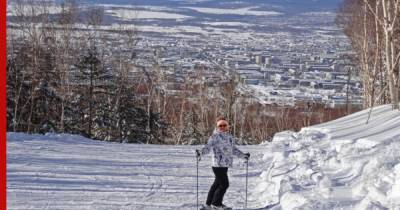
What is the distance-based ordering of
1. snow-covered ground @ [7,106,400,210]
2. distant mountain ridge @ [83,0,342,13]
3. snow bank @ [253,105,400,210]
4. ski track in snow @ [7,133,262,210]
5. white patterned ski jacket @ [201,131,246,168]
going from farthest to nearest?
1. distant mountain ridge @ [83,0,342,13]
2. ski track in snow @ [7,133,262,210]
3. snow-covered ground @ [7,106,400,210]
4. white patterned ski jacket @ [201,131,246,168]
5. snow bank @ [253,105,400,210]

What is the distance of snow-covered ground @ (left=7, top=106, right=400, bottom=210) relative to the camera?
9031 mm

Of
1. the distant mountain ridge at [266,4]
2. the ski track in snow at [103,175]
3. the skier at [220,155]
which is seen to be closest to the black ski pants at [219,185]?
the skier at [220,155]

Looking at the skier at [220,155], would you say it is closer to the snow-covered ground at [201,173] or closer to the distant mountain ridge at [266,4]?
the snow-covered ground at [201,173]

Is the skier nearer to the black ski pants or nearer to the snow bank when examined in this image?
the black ski pants

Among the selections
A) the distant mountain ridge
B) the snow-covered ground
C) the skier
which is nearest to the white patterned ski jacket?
the skier

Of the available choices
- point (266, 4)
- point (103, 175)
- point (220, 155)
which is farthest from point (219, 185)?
point (266, 4)

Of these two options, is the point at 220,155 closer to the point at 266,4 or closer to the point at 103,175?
the point at 103,175

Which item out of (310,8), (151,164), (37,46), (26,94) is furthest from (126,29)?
(310,8)

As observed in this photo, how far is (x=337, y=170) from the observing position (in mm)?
10805

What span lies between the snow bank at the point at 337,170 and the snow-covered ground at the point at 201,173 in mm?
16

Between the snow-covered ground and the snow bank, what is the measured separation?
2 cm

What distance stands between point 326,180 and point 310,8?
440 ft

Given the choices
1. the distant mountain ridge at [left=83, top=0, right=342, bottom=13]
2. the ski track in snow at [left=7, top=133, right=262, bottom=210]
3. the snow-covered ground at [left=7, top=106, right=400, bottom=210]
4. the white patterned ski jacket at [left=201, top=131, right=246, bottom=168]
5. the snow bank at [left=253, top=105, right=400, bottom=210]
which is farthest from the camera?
the distant mountain ridge at [left=83, top=0, right=342, bottom=13]

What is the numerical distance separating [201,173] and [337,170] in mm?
2948
